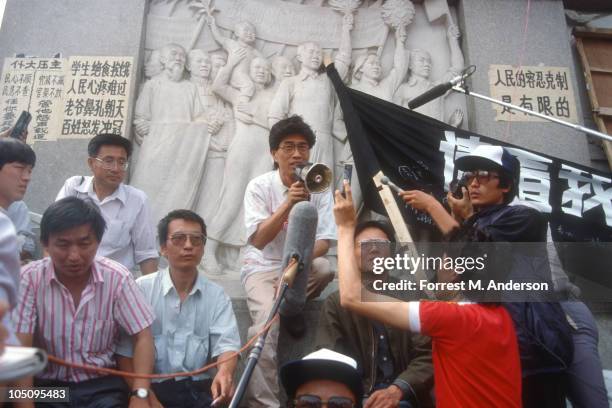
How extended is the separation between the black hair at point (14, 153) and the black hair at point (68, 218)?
3.08 ft

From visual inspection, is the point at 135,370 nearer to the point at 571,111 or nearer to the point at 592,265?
the point at 592,265

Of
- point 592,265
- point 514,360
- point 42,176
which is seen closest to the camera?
point 514,360

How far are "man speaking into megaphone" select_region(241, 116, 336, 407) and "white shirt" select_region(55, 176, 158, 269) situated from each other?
0.77 metres

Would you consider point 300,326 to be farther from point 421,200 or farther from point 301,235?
point 301,235

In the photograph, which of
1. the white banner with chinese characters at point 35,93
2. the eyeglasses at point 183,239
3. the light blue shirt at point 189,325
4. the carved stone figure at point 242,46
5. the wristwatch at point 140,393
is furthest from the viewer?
the carved stone figure at point 242,46

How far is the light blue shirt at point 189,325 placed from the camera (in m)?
2.97

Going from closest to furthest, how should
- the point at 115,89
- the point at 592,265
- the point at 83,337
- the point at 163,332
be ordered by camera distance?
the point at 83,337, the point at 163,332, the point at 592,265, the point at 115,89

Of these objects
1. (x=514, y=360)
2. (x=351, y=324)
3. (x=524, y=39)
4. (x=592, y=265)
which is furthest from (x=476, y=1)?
(x=514, y=360)

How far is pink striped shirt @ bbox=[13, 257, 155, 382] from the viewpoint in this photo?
256cm

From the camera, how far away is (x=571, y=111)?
5.77 meters

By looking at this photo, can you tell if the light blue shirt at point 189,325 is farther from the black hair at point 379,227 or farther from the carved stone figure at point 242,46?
the carved stone figure at point 242,46

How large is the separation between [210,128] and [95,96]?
1235 millimetres

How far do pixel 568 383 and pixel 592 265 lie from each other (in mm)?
1927

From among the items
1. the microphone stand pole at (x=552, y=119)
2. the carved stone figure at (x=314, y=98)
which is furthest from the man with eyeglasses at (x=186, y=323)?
the carved stone figure at (x=314, y=98)
